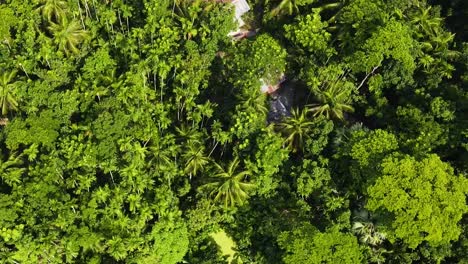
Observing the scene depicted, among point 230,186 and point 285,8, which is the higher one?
point 285,8

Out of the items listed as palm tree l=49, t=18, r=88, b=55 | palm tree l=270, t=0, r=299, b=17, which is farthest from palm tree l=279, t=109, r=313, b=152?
palm tree l=49, t=18, r=88, b=55

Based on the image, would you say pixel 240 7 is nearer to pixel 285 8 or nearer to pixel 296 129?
pixel 285 8

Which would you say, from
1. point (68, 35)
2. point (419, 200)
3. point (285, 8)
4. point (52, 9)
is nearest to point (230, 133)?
point (285, 8)

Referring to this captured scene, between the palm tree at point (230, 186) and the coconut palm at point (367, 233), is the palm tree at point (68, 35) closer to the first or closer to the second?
the palm tree at point (230, 186)

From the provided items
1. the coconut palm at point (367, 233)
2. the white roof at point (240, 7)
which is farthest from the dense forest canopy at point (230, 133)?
the white roof at point (240, 7)

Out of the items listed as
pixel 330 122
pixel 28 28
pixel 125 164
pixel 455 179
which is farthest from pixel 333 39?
pixel 28 28
